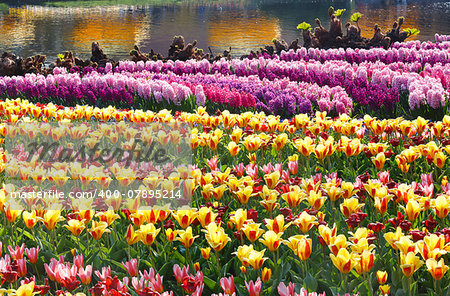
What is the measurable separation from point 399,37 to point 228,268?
15.0m

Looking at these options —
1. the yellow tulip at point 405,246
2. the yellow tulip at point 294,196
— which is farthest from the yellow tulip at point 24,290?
the yellow tulip at point 405,246

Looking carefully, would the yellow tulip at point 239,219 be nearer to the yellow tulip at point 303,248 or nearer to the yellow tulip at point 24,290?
the yellow tulip at point 303,248

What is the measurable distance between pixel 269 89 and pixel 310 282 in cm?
558

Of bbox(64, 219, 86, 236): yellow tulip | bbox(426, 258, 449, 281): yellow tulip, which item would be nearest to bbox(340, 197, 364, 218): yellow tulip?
bbox(426, 258, 449, 281): yellow tulip

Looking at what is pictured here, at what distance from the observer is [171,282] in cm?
257

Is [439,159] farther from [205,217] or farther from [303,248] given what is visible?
[205,217]

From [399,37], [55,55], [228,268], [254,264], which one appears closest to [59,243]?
[228,268]

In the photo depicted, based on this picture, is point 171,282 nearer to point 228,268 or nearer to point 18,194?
point 228,268

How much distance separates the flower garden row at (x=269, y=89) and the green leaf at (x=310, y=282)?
4.66 m

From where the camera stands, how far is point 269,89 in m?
7.66

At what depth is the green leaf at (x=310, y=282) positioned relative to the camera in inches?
90.7

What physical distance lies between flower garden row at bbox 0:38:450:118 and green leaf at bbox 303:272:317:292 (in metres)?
4.66

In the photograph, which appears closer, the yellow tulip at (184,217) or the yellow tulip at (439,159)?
the yellow tulip at (184,217)

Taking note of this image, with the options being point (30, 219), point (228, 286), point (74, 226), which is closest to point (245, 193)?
point (228, 286)
